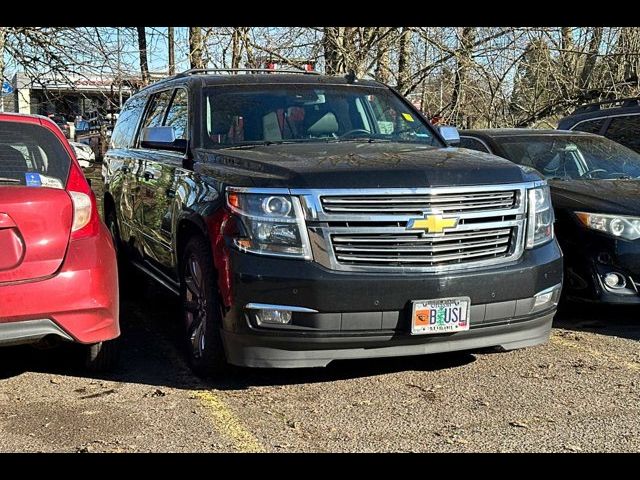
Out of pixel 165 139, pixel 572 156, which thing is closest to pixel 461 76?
pixel 572 156

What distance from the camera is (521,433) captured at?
4066 millimetres

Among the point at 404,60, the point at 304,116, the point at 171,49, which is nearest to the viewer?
the point at 304,116

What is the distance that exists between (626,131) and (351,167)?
17.1 feet

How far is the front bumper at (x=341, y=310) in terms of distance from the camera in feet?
14.2

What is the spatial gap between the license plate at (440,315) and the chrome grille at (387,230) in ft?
0.61

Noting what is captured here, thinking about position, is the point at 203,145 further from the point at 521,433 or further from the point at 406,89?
the point at 406,89

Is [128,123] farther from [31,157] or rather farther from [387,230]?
[387,230]

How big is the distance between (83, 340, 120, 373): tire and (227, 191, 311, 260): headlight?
3.91ft

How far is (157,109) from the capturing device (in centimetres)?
680

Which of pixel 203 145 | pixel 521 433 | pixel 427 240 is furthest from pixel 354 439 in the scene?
pixel 203 145

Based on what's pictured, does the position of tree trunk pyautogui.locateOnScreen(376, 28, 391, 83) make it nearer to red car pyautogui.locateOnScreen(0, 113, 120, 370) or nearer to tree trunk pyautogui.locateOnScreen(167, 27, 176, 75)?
tree trunk pyautogui.locateOnScreen(167, 27, 176, 75)

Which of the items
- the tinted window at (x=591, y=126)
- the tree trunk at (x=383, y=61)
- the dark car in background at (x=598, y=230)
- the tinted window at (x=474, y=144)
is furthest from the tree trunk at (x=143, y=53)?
the dark car in background at (x=598, y=230)

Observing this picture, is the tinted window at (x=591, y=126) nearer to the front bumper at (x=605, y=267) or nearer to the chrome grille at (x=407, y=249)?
the front bumper at (x=605, y=267)

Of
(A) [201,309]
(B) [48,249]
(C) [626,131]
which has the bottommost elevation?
(A) [201,309]
